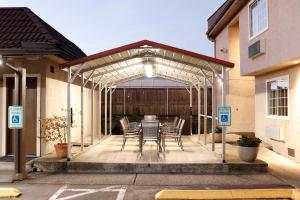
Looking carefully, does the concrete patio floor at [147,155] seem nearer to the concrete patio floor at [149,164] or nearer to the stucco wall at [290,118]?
the concrete patio floor at [149,164]

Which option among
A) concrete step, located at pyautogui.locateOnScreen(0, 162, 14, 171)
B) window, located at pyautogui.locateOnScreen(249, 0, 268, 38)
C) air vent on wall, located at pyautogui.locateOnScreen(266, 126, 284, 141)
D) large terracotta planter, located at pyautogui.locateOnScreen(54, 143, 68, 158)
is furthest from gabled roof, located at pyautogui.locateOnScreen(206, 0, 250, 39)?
concrete step, located at pyautogui.locateOnScreen(0, 162, 14, 171)

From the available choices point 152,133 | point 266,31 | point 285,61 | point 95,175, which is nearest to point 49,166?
point 95,175

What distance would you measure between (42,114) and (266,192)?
20.2 ft

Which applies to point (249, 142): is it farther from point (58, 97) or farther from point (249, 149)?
point (58, 97)

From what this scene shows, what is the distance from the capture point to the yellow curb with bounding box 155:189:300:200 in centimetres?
583

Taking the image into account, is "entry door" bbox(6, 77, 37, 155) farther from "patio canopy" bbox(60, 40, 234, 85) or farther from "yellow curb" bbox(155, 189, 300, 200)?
"yellow curb" bbox(155, 189, 300, 200)

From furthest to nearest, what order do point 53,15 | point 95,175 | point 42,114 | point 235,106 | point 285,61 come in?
point 53,15 → point 235,106 → point 42,114 → point 285,61 → point 95,175

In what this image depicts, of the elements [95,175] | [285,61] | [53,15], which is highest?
[53,15]

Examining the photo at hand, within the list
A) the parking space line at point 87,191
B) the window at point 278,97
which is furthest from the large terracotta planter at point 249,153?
the parking space line at point 87,191

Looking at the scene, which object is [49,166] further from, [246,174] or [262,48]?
[262,48]

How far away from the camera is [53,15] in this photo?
125m

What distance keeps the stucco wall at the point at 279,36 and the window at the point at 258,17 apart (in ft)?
0.91

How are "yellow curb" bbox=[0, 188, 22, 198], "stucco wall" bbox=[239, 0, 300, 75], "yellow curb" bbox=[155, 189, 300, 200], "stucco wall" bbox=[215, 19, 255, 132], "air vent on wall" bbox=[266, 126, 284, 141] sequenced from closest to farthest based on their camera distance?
"yellow curb" bbox=[155, 189, 300, 200], "yellow curb" bbox=[0, 188, 22, 198], "stucco wall" bbox=[239, 0, 300, 75], "air vent on wall" bbox=[266, 126, 284, 141], "stucco wall" bbox=[215, 19, 255, 132]

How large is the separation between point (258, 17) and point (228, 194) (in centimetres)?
676
